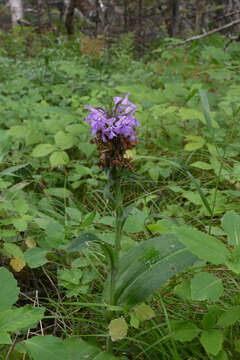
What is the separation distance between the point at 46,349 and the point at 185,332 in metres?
0.44

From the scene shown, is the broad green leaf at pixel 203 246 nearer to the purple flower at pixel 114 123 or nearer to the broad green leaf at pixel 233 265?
the broad green leaf at pixel 233 265

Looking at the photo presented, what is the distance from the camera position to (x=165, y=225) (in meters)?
1.43

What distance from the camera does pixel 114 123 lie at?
3.92 ft

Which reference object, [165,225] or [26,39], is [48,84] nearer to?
[165,225]

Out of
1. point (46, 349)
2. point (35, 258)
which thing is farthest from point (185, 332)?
point (35, 258)

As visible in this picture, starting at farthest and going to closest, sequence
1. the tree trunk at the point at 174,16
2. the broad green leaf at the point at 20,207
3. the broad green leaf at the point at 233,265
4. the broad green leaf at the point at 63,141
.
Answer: the tree trunk at the point at 174,16 → the broad green leaf at the point at 63,141 → the broad green leaf at the point at 20,207 → the broad green leaf at the point at 233,265

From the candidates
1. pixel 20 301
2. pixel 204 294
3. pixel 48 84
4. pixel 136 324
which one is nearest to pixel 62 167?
pixel 20 301

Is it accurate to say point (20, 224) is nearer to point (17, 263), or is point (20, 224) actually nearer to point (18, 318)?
point (17, 263)

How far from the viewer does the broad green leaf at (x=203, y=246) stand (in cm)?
97

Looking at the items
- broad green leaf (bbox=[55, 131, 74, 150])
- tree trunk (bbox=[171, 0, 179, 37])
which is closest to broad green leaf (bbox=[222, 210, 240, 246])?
broad green leaf (bbox=[55, 131, 74, 150])

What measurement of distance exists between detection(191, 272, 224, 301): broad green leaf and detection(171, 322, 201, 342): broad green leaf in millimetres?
158

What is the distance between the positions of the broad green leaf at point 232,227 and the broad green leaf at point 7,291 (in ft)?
2.27

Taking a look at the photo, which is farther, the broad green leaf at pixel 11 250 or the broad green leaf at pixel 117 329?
the broad green leaf at pixel 11 250

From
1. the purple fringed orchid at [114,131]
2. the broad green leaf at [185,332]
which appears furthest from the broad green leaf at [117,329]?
the purple fringed orchid at [114,131]
